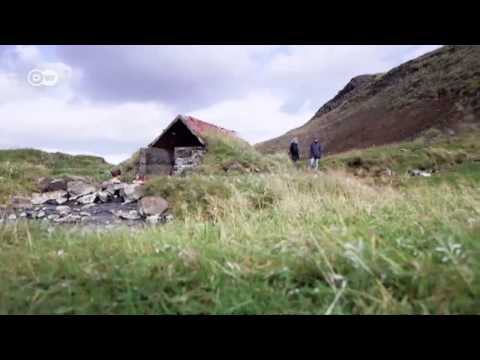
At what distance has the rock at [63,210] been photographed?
799 centimetres

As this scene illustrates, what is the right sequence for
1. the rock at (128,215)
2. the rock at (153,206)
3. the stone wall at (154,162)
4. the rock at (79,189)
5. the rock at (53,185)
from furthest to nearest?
the stone wall at (154,162), the rock at (53,185), the rock at (79,189), the rock at (153,206), the rock at (128,215)

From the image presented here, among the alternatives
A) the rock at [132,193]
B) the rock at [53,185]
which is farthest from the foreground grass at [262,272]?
the rock at [53,185]

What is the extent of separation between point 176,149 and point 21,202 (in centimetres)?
815

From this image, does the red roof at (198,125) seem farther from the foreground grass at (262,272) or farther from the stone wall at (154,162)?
the foreground grass at (262,272)

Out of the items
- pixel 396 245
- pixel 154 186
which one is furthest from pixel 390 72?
pixel 396 245

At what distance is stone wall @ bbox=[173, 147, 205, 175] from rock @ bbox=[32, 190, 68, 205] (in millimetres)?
6174

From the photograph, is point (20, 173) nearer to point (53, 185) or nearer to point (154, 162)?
point (53, 185)

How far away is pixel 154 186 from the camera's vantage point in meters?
9.26

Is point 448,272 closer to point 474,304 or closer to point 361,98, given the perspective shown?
point 474,304

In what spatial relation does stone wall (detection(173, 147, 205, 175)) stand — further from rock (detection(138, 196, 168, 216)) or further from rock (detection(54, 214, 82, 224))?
rock (detection(54, 214, 82, 224))

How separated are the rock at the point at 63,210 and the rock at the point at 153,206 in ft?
6.32

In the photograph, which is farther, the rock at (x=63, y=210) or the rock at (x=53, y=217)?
the rock at (x=63, y=210)

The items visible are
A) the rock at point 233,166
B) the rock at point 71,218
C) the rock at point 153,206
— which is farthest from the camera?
the rock at point 233,166

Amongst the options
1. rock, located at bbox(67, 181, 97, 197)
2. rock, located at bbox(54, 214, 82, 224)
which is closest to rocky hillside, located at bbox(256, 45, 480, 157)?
rock, located at bbox(67, 181, 97, 197)
